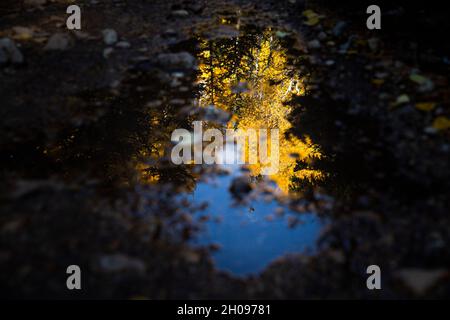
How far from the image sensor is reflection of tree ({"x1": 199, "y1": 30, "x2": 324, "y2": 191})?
298 centimetres

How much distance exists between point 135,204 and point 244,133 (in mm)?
1342

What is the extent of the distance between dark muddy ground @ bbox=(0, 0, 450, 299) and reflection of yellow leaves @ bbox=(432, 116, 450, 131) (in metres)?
0.02

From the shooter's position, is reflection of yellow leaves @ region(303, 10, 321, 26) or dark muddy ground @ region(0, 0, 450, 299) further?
reflection of yellow leaves @ region(303, 10, 321, 26)

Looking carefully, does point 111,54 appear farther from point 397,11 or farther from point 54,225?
point 397,11

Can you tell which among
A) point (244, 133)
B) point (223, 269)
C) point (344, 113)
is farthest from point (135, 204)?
point (344, 113)

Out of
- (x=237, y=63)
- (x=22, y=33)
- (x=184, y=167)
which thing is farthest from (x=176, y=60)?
(x=22, y=33)

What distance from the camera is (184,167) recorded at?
287 cm

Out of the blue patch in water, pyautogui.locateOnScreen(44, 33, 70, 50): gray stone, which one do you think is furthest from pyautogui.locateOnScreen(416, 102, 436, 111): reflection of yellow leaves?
pyautogui.locateOnScreen(44, 33, 70, 50): gray stone

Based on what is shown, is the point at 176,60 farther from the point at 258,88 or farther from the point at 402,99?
the point at 402,99

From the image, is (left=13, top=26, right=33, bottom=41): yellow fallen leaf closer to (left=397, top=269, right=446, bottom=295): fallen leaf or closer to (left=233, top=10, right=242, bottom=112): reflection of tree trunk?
(left=233, top=10, right=242, bottom=112): reflection of tree trunk

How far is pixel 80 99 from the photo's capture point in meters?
3.44

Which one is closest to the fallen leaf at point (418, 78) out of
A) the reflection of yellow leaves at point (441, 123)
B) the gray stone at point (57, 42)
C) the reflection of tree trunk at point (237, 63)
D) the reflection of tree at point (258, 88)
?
the reflection of yellow leaves at point (441, 123)

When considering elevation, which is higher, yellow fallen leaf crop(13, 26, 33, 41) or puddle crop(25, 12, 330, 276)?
yellow fallen leaf crop(13, 26, 33, 41)

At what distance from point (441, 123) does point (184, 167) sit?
211 centimetres
